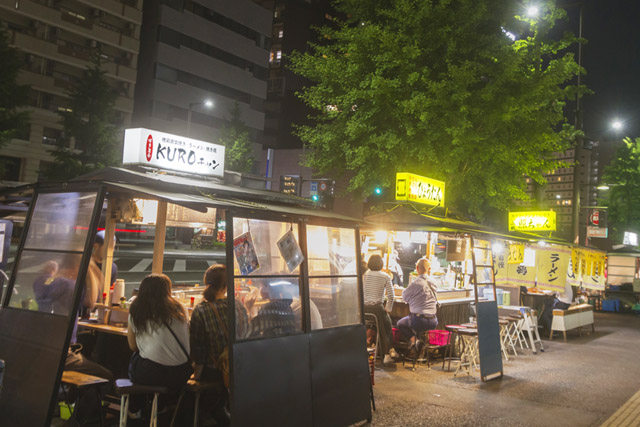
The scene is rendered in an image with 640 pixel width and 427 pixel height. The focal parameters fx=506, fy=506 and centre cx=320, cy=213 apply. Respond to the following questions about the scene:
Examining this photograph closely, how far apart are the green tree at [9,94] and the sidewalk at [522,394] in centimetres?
2618

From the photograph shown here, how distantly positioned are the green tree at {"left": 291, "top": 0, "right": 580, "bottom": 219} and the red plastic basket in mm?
5890

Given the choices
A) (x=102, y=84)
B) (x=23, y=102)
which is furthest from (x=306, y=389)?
(x=102, y=84)

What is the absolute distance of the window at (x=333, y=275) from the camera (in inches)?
257

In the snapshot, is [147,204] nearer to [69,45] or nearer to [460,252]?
[460,252]

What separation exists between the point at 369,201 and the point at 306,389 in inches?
510

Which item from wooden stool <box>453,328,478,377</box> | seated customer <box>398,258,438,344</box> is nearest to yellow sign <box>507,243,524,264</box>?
wooden stool <box>453,328,478,377</box>

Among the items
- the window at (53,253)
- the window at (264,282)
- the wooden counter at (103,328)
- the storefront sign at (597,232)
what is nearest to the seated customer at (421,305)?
the window at (264,282)

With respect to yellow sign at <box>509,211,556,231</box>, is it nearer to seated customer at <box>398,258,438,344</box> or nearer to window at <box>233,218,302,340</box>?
seated customer at <box>398,258,438,344</box>

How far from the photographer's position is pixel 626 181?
1516 inches

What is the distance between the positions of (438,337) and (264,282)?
6613 mm

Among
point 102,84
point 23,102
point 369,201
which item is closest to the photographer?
point 369,201

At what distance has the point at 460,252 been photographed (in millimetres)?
13586

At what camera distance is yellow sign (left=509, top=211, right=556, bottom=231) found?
18688 millimetres

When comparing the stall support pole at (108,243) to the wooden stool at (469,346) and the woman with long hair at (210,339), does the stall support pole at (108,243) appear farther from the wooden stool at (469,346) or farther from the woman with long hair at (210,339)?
the wooden stool at (469,346)
